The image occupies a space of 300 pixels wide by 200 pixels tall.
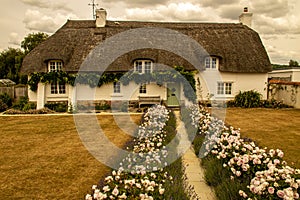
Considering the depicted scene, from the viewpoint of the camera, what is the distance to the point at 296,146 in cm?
897

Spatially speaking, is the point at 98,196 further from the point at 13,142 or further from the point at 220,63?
the point at 220,63

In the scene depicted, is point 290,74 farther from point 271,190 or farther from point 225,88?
point 271,190

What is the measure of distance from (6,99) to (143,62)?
10.5m

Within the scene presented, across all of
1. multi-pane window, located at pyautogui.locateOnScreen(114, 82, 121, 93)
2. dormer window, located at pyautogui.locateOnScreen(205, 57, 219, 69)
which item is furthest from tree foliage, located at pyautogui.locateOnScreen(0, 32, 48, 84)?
dormer window, located at pyautogui.locateOnScreen(205, 57, 219, 69)

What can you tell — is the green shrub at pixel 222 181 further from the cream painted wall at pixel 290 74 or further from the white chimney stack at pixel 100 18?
the cream painted wall at pixel 290 74

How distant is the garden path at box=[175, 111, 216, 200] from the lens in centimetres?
537

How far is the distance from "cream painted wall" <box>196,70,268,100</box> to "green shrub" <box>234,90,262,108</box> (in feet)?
1.76

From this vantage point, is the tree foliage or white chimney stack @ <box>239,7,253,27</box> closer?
white chimney stack @ <box>239,7,253,27</box>

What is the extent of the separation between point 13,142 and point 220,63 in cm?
1460

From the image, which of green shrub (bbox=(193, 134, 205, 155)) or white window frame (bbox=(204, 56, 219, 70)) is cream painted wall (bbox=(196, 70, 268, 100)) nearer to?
white window frame (bbox=(204, 56, 219, 70))

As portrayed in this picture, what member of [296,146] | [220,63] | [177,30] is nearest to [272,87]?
[220,63]

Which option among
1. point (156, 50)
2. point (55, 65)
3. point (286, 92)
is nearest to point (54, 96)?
point (55, 65)

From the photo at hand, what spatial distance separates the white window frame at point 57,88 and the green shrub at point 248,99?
39.7 feet

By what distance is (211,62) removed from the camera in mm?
19609
